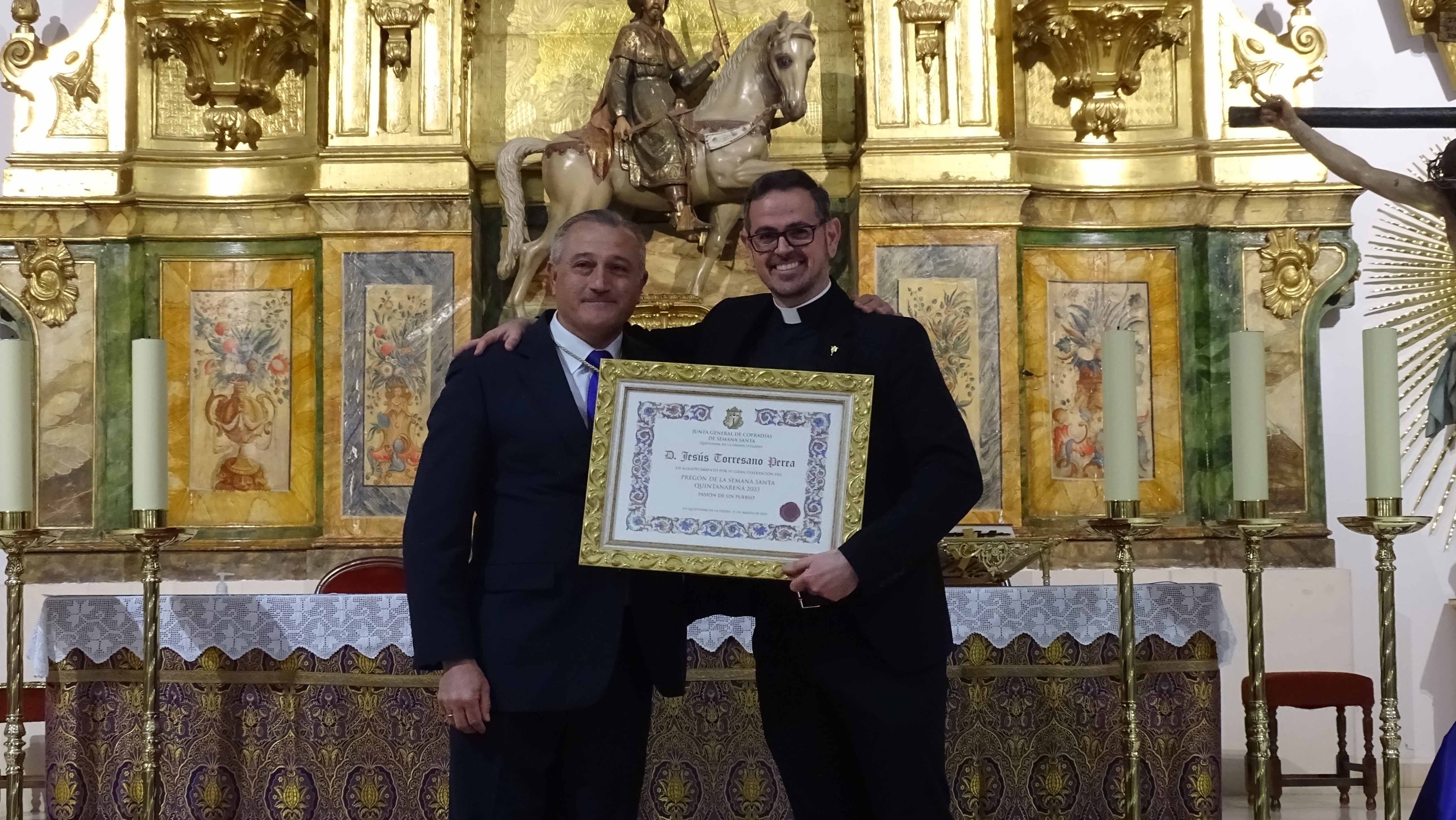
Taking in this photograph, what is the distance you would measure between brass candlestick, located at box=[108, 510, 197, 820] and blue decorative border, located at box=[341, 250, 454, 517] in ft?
11.4

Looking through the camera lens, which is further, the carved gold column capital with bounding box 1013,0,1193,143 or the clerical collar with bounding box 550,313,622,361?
the carved gold column capital with bounding box 1013,0,1193,143

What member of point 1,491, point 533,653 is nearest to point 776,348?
point 533,653

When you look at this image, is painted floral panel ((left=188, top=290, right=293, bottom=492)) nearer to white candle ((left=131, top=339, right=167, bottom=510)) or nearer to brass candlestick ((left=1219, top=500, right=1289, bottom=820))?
white candle ((left=131, top=339, right=167, bottom=510))

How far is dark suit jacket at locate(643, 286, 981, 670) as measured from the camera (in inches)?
129

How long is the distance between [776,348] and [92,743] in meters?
3.15

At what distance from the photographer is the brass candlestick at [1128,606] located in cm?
435

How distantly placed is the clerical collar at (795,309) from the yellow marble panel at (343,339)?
16.6 feet

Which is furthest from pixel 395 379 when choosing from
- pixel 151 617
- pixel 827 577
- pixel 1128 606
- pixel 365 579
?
pixel 827 577

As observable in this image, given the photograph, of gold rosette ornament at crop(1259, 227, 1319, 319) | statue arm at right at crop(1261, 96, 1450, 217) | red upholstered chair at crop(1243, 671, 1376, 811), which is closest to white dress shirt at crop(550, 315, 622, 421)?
statue arm at right at crop(1261, 96, 1450, 217)

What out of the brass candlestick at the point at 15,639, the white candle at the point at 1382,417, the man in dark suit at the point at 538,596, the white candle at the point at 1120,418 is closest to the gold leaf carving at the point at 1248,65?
the white candle at the point at 1120,418

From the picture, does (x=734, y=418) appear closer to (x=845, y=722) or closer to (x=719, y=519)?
(x=719, y=519)

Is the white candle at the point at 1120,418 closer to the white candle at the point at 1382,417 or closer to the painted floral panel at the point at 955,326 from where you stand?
the white candle at the point at 1382,417

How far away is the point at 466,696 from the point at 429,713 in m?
2.24

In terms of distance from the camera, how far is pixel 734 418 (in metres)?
3.39
